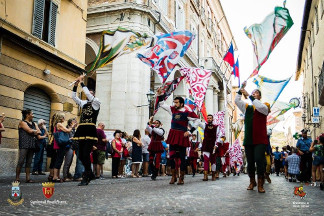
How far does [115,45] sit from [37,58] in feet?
20.3

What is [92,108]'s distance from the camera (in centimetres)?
751

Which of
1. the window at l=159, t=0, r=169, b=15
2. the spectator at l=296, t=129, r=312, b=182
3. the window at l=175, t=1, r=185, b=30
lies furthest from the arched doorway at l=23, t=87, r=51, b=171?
the window at l=175, t=1, r=185, b=30

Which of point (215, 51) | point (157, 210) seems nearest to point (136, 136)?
point (157, 210)

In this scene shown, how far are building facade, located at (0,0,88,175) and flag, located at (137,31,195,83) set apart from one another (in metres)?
4.58

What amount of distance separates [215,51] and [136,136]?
33131mm

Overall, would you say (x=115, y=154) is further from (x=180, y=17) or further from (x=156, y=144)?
(x=180, y=17)

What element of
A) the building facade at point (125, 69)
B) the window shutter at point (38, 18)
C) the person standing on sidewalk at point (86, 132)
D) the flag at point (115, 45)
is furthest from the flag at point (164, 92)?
the building facade at point (125, 69)

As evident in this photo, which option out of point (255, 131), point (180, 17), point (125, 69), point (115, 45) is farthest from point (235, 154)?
point (180, 17)

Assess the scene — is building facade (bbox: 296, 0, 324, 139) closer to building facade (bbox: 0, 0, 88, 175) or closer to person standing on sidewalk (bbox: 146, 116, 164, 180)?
person standing on sidewalk (bbox: 146, 116, 164, 180)

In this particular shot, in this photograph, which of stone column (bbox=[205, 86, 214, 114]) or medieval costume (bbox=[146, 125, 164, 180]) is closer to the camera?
medieval costume (bbox=[146, 125, 164, 180])

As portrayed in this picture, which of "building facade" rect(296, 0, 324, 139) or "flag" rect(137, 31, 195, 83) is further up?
"building facade" rect(296, 0, 324, 139)

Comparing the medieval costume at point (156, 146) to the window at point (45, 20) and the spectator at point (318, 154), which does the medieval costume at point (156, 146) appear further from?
the window at point (45, 20)

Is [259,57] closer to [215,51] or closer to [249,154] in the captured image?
[249,154]

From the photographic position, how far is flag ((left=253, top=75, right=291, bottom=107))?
43.0 feet
